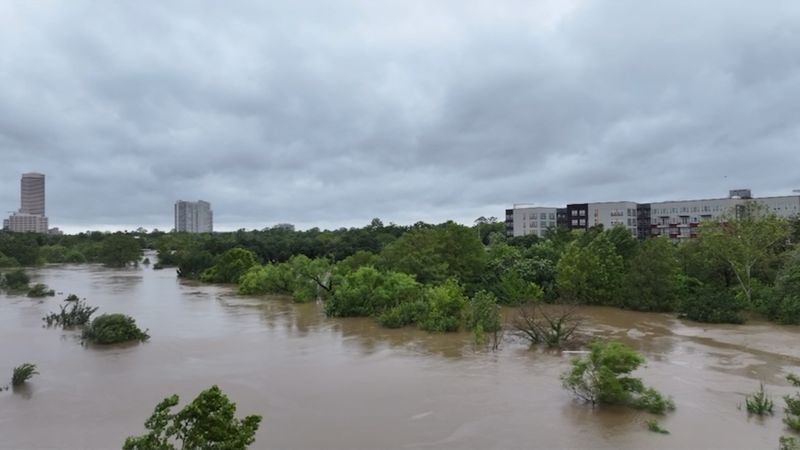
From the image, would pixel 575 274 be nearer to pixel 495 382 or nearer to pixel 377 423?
pixel 495 382

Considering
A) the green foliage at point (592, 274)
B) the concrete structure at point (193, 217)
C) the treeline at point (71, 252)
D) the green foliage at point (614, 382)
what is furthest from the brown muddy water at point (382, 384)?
the concrete structure at point (193, 217)

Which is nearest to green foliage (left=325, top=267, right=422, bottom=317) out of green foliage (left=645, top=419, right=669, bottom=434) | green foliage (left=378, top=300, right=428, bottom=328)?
green foliage (left=378, top=300, right=428, bottom=328)

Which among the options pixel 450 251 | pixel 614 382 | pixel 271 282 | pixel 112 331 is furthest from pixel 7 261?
pixel 614 382

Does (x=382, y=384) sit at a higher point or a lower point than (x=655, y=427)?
lower

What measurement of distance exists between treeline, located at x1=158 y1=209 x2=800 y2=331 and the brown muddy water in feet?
4.82

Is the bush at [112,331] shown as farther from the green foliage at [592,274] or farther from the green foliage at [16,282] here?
the green foliage at [16,282]

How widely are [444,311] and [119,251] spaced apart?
58.6 m

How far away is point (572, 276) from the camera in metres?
26.8

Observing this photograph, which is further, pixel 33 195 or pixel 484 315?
pixel 33 195

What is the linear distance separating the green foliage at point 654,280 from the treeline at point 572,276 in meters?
0.05

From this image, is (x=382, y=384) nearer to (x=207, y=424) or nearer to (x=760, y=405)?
(x=207, y=424)

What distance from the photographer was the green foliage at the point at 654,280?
81.1 feet

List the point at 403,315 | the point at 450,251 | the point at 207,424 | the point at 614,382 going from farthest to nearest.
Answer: the point at 450,251, the point at 403,315, the point at 614,382, the point at 207,424

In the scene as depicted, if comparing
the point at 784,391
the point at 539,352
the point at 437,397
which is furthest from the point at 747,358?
the point at 437,397
